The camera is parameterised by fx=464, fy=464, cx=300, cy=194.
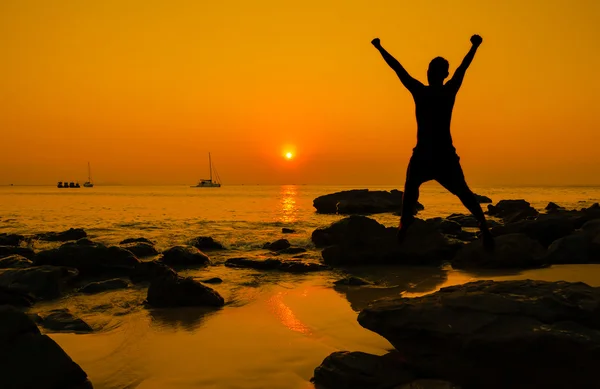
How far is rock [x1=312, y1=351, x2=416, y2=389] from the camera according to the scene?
4.21 metres

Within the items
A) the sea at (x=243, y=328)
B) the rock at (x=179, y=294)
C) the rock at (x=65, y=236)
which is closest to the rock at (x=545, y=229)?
the sea at (x=243, y=328)

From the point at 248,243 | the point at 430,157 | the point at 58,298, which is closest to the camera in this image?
the point at 430,157

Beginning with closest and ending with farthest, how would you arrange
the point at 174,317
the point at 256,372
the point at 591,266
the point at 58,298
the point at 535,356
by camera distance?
the point at 535,356, the point at 256,372, the point at 174,317, the point at 58,298, the point at 591,266

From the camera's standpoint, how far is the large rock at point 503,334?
4.02 metres

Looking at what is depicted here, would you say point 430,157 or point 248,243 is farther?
point 248,243

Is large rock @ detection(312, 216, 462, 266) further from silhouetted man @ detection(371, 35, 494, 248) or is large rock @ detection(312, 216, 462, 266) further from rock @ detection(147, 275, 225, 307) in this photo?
silhouetted man @ detection(371, 35, 494, 248)

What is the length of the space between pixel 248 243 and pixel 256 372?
42.5 feet

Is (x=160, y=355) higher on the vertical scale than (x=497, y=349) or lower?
lower

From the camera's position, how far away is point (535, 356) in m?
4.03

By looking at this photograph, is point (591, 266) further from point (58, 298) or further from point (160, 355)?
point (58, 298)

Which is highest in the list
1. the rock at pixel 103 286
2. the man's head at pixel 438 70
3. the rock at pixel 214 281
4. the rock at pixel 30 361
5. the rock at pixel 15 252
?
A: the man's head at pixel 438 70

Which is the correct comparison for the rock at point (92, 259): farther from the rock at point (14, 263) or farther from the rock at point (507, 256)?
the rock at point (507, 256)

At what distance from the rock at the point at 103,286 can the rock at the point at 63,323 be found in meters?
2.28

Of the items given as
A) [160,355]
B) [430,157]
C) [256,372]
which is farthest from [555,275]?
[160,355]
